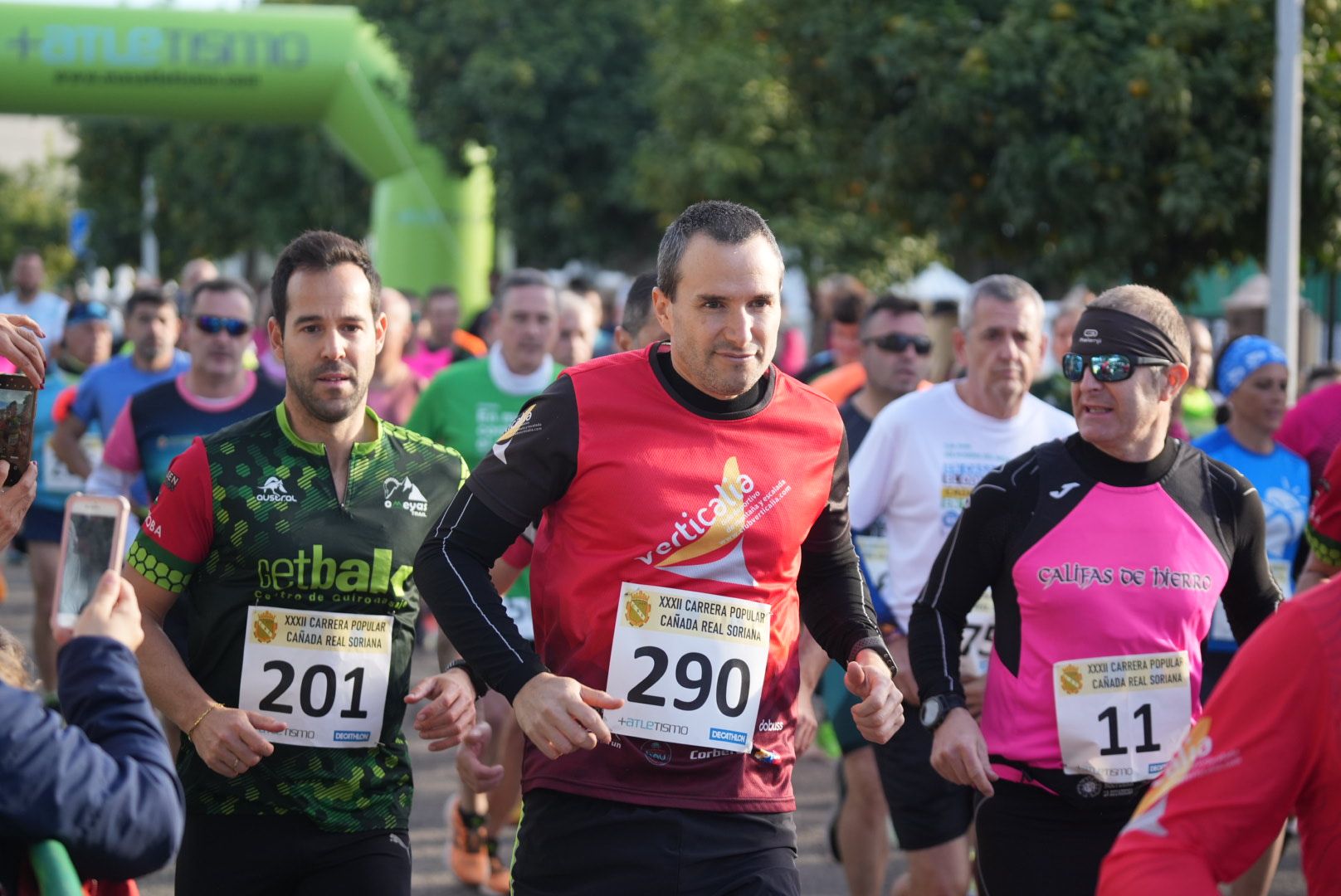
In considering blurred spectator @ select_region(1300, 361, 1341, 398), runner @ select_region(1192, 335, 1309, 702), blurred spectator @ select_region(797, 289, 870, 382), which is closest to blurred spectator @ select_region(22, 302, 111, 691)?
blurred spectator @ select_region(797, 289, 870, 382)

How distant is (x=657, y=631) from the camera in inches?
144

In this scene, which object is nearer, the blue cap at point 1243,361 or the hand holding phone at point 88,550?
the hand holding phone at point 88,550

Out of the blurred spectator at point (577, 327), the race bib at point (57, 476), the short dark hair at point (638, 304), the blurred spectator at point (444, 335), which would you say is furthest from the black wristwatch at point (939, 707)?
the blurred spectator at point (444, 335)

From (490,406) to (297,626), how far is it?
3397 millimetres

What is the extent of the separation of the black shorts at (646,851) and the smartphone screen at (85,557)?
1.09 m

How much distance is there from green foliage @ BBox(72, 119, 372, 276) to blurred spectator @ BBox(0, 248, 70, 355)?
14.5 meters

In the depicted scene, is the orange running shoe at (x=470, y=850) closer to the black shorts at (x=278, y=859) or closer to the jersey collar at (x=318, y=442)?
the black shorts at (x=278, y=859)

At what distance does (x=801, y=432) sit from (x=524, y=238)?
62.3 ft

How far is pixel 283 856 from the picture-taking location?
4.09m

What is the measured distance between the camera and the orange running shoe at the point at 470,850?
7012 millimetres

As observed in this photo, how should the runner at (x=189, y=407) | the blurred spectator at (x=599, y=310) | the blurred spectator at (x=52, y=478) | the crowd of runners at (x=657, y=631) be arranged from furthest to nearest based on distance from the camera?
the blurred spectator at (x=599, y=310) → the blurred spectator at (x=52, y=478) → the runner at (x=189, y=407) → the crowd of runners at (x=657, y=631)

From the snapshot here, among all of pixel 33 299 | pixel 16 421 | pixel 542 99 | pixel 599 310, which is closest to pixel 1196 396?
pixel 599 310

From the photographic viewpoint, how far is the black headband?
14.5ft

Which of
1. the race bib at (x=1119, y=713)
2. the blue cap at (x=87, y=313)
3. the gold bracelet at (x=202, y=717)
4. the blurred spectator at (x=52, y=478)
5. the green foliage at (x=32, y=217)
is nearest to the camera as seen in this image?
the gold bracelet at (x=202, y=717)
